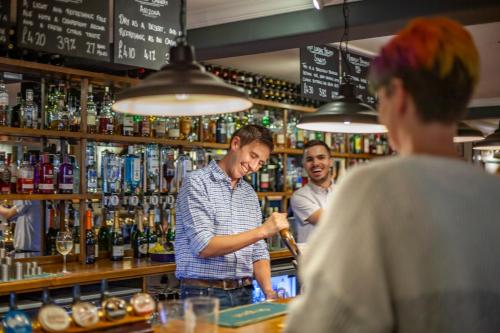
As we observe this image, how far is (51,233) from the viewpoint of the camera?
5.22m

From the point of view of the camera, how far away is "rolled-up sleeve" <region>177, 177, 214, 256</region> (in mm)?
3466

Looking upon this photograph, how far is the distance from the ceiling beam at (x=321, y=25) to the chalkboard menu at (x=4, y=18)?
1579 mm

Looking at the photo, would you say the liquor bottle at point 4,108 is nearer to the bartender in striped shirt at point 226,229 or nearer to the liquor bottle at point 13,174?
the liquor bottle at point 13,174

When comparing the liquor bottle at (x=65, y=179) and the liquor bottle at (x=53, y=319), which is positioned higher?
the liquor bottle at (x=65, y=179)

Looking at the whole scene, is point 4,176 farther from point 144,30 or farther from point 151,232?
point 144,30

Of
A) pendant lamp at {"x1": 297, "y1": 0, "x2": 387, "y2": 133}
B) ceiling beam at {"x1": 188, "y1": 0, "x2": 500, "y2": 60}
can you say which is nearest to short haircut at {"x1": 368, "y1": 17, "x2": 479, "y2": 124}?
pendant lamp at {"x1": 297, "y1": 0, "x2": 387, "y2": 133}

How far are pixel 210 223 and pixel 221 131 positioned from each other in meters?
3.03

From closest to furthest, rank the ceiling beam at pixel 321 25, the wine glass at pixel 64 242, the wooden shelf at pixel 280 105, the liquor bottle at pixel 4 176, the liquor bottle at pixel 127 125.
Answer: the ceiling beam at pixel 321 25, the wine glass at pixel 64 242, the liquor bottle at pixel 4 176, the liquor bottle at pixel 127 125, the wooden shelf at pixel 280 105

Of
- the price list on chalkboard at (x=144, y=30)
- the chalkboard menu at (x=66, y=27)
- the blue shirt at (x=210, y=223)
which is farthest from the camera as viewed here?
the price list on chalkboard at (x=144, y=30)

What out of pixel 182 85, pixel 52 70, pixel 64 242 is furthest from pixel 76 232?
pixel 182 85

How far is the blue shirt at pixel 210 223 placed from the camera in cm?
354

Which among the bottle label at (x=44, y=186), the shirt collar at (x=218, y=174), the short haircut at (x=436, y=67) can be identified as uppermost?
the short haircut at (x=436, y=67)

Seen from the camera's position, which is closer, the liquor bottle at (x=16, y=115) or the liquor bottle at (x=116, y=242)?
the liquor bottle at (x=16, y=115)

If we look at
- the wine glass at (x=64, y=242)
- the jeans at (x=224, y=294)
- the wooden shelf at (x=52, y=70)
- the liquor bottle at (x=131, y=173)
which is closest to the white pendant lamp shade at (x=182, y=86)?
the jeans at (x=224, y=294)
